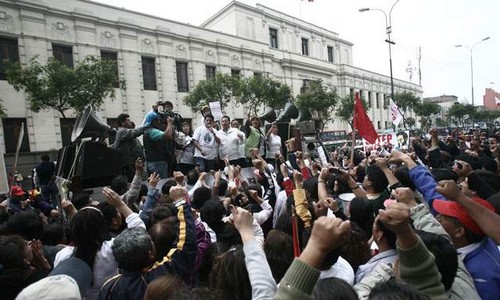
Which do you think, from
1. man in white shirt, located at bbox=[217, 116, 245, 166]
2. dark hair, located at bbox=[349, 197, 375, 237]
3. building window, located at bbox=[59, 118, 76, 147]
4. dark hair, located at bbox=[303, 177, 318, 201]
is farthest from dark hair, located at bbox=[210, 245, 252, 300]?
building window, located at bbox=[59, 118, 76, 147]

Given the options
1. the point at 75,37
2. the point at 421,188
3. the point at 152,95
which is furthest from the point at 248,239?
the point at 152,95

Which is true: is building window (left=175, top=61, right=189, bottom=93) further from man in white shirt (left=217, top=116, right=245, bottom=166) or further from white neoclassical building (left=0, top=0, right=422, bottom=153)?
man in white shirt (left=217, top=116, right=245, bottom=166)

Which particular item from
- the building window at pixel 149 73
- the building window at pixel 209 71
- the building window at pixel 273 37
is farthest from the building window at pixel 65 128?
the building window at pixel 273 37

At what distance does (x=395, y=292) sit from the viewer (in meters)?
1.28

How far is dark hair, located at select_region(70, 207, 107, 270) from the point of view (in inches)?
94.1

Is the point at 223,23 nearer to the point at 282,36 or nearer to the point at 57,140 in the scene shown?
the point at 282,36

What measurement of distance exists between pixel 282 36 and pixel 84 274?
38.7 meters

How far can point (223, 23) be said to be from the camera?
35.0 m

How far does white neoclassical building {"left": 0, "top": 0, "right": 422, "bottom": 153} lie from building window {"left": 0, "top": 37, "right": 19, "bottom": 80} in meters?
0.04

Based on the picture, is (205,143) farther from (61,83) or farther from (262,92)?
(262,92)

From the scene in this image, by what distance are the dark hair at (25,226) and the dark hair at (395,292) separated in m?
3.02

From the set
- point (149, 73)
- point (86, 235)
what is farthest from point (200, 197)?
point (149, 73)

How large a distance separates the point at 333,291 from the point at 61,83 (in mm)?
17282

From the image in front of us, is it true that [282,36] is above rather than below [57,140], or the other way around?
above
